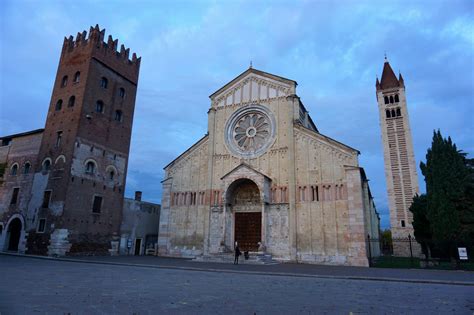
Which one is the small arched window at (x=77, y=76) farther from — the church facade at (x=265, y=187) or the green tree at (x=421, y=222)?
the green tree at (x=421, y=222)

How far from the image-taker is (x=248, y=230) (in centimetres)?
2553

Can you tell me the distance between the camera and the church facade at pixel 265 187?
22.2 metres

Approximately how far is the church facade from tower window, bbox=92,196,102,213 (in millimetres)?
6091

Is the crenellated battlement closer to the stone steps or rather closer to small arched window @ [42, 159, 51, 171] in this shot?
small arched window @ [42, 159, 51, 171]

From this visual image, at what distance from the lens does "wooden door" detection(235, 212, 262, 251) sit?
2505 centimetres

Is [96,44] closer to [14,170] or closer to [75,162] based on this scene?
[75,162]

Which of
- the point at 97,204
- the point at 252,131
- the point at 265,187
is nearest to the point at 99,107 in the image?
the point at 97,204

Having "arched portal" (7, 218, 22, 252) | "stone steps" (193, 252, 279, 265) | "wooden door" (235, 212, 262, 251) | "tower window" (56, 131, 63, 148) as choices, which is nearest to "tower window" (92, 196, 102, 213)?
"tower window" (56, 131, 63, 148)

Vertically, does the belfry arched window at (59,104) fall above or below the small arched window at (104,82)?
below

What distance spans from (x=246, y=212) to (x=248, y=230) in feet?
5.13

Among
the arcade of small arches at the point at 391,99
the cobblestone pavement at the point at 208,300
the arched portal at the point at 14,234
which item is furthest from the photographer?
the arcade of small arches at the point at 391,99

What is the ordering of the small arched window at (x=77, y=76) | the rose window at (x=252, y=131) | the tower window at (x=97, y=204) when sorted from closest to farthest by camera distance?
the rose window at (x=252, y=131) < the tower window at (x=97, y=204) < the small arched window at (x=77, y=76)

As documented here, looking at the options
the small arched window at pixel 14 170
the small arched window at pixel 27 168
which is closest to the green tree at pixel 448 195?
the small arched window at pixel 27 168

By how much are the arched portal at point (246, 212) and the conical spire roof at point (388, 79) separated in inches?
1509
